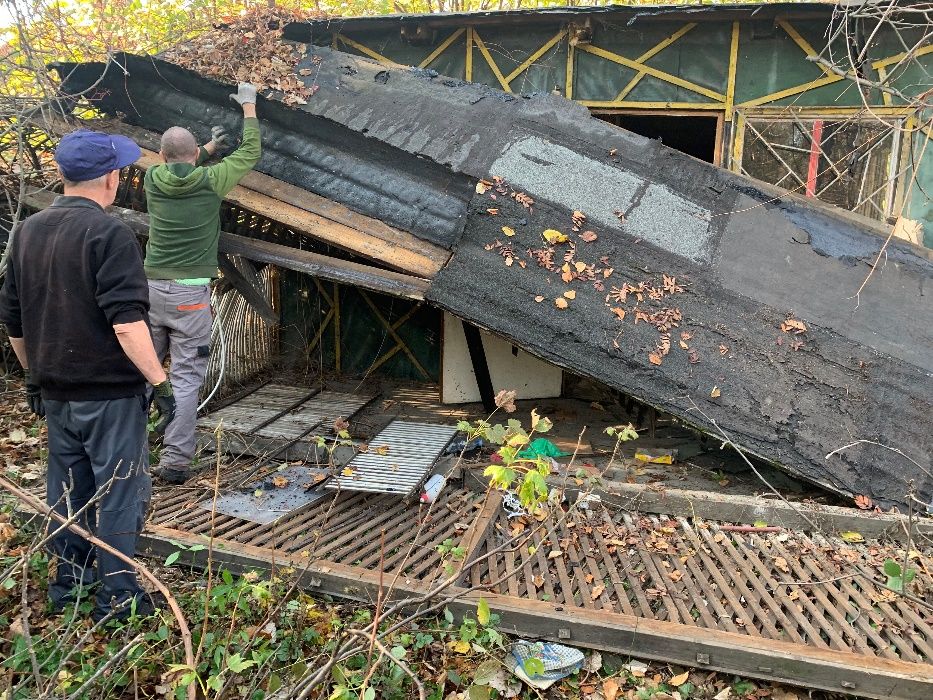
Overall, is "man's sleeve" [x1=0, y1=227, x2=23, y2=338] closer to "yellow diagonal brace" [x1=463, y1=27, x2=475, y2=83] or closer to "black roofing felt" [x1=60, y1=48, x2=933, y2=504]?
"black roofing felt" [x1=60, y1=48, x2=933, y2=504]

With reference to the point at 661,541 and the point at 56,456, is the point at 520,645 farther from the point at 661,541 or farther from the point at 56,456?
the point at 56,456

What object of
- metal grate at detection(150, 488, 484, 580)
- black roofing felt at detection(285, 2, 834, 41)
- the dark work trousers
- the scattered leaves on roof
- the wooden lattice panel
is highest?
black roofing felt at detection(285, 2, 834, 41)

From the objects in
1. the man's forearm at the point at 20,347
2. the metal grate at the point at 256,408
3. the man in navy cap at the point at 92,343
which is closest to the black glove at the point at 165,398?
the man in navy cap at the point at 92,343

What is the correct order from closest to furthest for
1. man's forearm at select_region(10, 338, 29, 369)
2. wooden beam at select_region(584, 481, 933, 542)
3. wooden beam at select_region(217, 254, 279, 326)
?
man's forearm at select_region(10, 338, 29, 369), wooden beam at select_region(584, 481, 933, 542), wooden beam at select_region(217, 254, 279, 326)

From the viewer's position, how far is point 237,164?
4930 millimetres

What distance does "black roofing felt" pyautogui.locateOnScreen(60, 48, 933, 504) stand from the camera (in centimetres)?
455

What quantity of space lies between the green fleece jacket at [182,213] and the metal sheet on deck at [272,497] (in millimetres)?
1640

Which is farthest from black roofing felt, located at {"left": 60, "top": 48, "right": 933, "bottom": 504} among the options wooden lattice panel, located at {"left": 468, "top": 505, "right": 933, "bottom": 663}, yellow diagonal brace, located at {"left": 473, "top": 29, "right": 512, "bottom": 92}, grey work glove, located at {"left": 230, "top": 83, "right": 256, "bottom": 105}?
yellow diagonal brace, located at {"left": 473, "top": 29, "right": 512, "bottom": 92}

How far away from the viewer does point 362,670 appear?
3088mm

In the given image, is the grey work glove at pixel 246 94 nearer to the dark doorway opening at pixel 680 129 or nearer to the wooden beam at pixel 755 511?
the wooden beam at pixel 755 511

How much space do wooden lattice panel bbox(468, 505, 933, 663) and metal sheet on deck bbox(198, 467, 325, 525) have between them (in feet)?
4.76

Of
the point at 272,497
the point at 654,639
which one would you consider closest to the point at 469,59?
the point at 272,497

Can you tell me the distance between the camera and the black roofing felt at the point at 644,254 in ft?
14.9

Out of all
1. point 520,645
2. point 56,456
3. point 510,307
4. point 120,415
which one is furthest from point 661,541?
point 56,456
